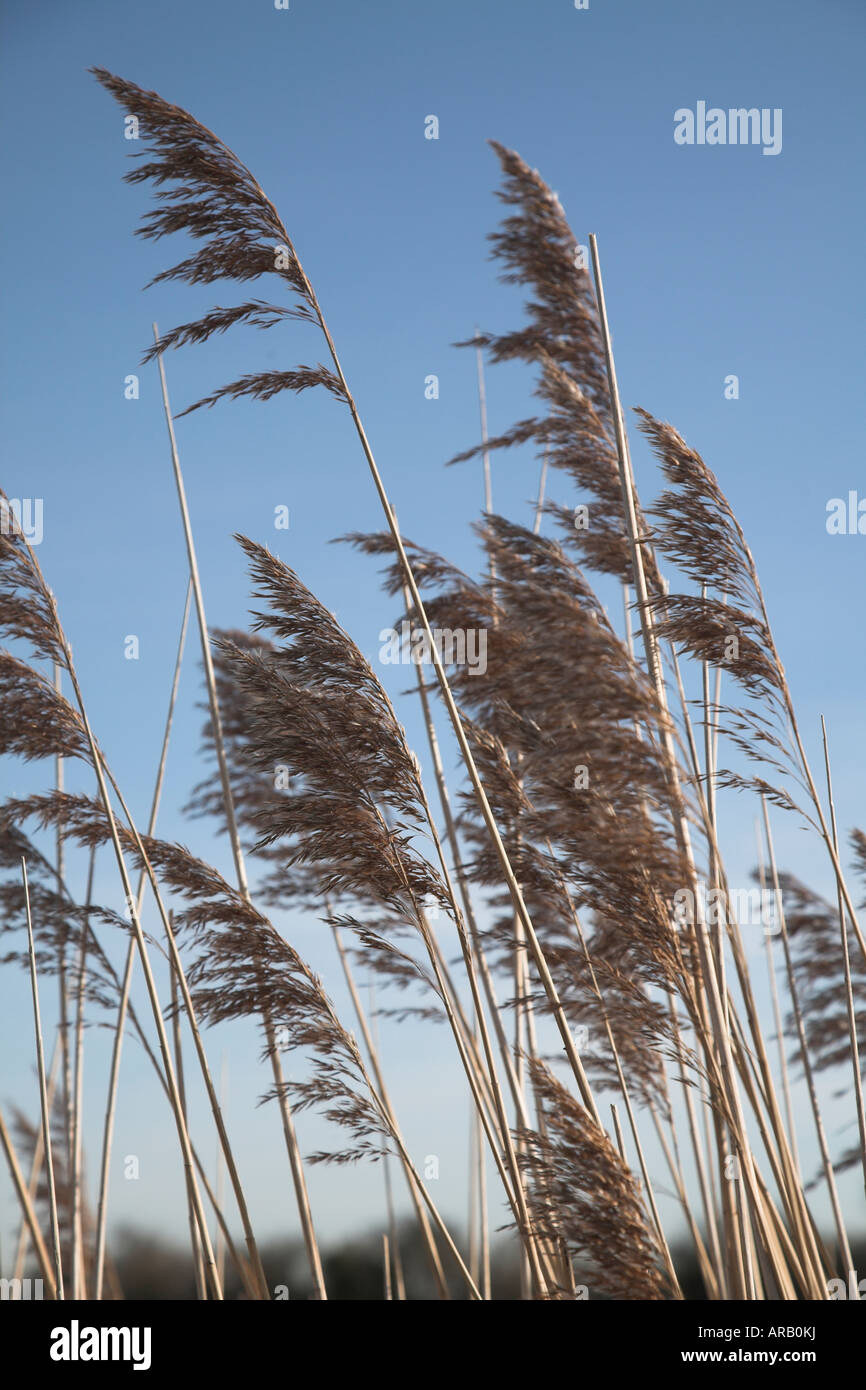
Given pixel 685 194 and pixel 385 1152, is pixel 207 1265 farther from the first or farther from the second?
pixel 685 194

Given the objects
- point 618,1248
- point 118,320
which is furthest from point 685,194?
point 618,1248

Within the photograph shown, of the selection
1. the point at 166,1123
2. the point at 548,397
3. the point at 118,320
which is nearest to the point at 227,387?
the point at 548,397

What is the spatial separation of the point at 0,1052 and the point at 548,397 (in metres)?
2.97

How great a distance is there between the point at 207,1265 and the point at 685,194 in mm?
4189

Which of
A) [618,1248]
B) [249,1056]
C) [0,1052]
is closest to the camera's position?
[618,1248]

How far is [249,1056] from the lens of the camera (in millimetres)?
2926

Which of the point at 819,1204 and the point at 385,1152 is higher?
the point at 385,1152

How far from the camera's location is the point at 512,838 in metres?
2.44

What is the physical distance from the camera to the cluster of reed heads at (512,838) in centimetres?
192

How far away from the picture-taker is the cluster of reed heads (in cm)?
192

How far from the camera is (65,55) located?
11.8ft
